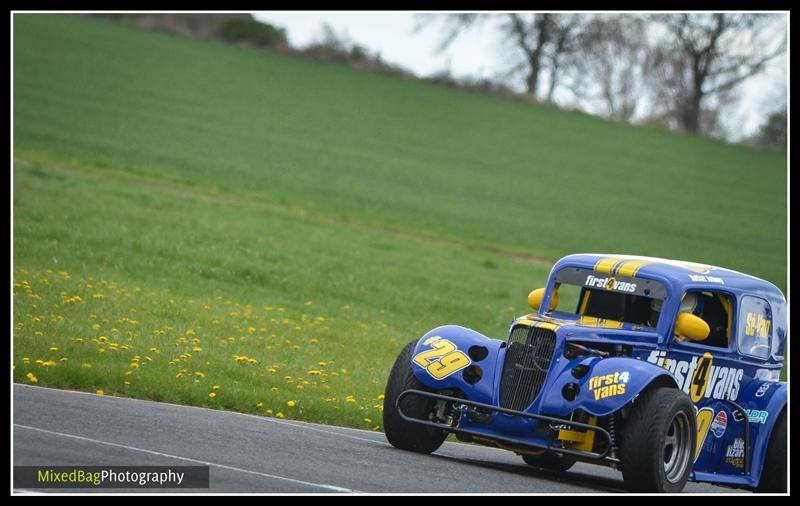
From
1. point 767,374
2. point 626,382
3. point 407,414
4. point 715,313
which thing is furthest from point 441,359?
point 767,374

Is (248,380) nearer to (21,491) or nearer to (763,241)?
(21,491)

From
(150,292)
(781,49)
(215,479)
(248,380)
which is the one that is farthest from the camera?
(781,49)

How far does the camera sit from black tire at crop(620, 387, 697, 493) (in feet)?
34.0

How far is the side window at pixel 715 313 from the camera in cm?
1229

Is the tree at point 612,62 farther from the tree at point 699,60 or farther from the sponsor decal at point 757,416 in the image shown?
the sponsor decal at point 757,416

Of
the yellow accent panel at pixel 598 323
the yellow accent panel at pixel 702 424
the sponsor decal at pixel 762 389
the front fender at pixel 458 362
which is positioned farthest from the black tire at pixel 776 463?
the front fender at pixel 458 362

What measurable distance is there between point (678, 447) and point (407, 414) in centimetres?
249

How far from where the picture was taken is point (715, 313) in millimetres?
12414

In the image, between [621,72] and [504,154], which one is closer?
[504,154]

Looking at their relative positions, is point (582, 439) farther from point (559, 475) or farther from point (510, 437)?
point (559, 475)

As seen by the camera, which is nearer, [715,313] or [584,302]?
[715,313]

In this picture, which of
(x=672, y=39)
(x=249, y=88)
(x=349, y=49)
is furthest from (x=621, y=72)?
(x=249, y=88)

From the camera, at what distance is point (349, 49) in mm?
63469
